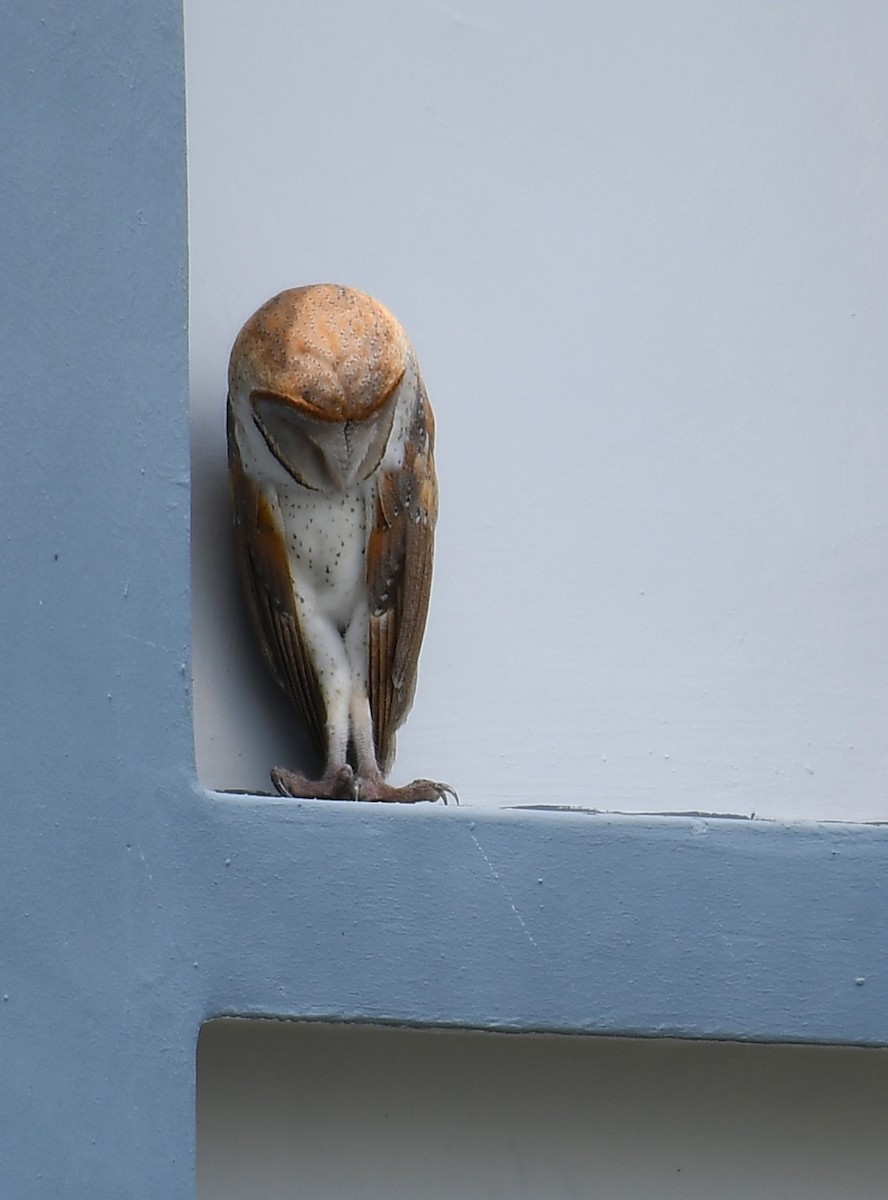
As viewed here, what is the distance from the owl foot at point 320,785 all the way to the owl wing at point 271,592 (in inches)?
1.9

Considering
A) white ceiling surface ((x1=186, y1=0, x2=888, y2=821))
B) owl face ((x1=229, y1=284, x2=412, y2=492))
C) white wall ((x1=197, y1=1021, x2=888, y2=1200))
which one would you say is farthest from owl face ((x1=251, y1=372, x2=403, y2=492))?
white wall ((x1=197, y1=1021, x2=888, y2=1200))

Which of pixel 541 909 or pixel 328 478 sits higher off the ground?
pixel 328 478

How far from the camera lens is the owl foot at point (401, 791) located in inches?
76.9

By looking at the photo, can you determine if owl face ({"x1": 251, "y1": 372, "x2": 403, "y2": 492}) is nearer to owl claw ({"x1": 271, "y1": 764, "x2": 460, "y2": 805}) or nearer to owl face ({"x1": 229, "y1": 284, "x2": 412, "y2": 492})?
owl face ({"x1": 229, "y1": 284, "x2": 412, "y2": 492})

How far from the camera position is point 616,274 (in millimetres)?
2314

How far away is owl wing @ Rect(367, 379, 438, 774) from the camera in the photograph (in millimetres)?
1953

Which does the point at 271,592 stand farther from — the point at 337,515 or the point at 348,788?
the point at 348,788

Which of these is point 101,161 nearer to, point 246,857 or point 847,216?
point 246,857

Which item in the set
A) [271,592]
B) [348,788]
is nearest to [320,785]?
[348,788]

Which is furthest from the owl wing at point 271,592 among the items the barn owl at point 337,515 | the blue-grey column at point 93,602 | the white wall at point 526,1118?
the white wall at point 526,1118

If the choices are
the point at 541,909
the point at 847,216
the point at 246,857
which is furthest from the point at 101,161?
the point at 847,216

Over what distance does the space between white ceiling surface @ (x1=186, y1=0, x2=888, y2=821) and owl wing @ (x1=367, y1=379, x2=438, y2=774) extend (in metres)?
0.13

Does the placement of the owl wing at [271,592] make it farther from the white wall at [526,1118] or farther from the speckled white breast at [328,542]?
the white wall at [526,1118]

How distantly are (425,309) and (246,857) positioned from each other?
2.29 ft
